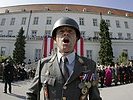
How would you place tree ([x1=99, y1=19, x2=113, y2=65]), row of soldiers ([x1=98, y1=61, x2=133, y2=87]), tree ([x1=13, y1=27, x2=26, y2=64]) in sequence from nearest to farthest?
row of soldiers ([x1=98, y1=61, x2=133, y2=87]), tree ([x1=99, y1=19, x2=113, y2=65]), tree ([x1=13, y1=27, x2=26, y2=64])

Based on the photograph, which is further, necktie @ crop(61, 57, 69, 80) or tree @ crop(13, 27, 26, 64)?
tree @ crop(13, 27, 26, 64)

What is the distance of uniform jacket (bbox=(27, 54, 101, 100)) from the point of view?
2133 mm

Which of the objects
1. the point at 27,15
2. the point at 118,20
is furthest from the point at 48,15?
the point at 118,20

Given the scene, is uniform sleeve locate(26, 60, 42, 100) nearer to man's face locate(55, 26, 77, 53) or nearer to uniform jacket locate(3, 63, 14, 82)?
man's face locate(55, 26, 77, 53)

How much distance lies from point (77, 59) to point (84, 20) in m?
48.1

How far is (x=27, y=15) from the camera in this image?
51000mm

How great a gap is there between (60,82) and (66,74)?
9cm

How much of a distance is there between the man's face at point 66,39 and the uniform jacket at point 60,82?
0.17 metres

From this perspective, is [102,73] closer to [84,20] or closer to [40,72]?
[40,72]

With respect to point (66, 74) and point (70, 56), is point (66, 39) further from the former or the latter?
point (66, 74)

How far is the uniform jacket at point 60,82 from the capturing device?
2.13 metres

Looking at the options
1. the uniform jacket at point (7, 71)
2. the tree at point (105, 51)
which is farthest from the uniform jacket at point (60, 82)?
the tree at point (105, 51)

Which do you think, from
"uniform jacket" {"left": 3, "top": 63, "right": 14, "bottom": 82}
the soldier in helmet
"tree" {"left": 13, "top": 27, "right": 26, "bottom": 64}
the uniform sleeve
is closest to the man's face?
the soldier in helmet

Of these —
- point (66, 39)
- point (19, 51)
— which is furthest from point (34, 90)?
point (19, 51)
